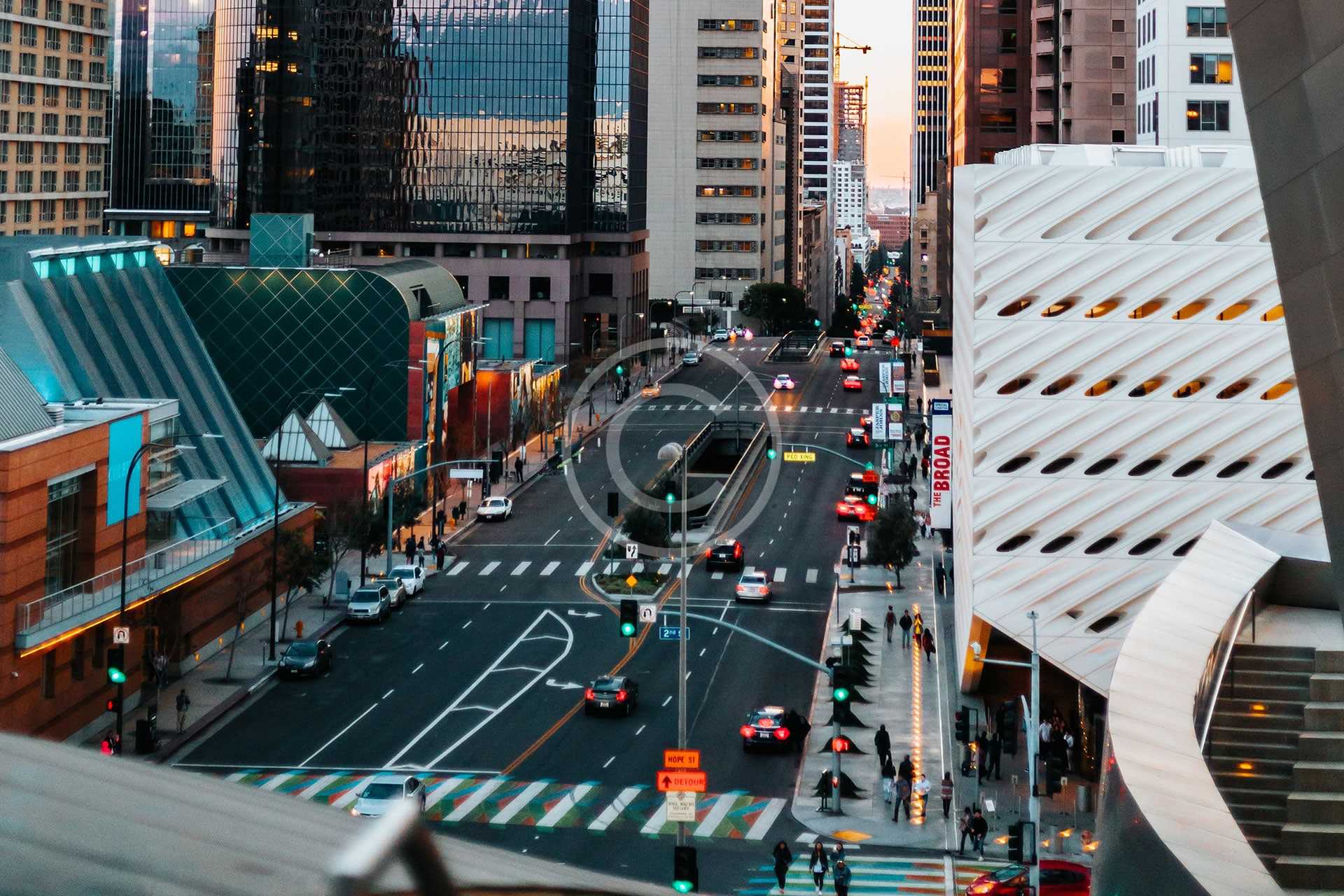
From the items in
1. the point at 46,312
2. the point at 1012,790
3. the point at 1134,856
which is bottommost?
the point at 1012,790

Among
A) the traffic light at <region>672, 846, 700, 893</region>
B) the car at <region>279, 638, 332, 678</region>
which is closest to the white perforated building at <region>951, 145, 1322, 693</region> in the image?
the car at <region>279, 638, 332, 678</region>

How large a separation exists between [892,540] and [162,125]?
116 metres

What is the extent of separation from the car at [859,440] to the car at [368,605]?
5114 cm

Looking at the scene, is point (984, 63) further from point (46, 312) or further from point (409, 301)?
point (46, 312)

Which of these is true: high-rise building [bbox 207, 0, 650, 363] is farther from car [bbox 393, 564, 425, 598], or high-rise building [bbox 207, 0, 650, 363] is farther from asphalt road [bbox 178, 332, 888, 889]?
car [bbox 393, 564, 425, 598]

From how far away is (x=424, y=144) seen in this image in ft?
509

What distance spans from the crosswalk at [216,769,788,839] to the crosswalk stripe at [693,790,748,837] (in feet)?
0.06

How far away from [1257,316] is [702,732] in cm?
2130

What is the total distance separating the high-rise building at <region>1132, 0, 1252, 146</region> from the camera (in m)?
83.0

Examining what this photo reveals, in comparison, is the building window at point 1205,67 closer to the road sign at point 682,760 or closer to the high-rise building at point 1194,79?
the high-rise building at point 1194,79

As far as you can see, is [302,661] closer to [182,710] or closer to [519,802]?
[182,710]

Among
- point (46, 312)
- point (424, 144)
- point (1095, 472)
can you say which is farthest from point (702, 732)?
point (424, 144)

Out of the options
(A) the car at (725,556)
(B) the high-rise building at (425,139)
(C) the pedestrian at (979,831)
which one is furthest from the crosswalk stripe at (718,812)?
(B) the high-rise building at (425,139)

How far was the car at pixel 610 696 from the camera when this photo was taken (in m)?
52.4
